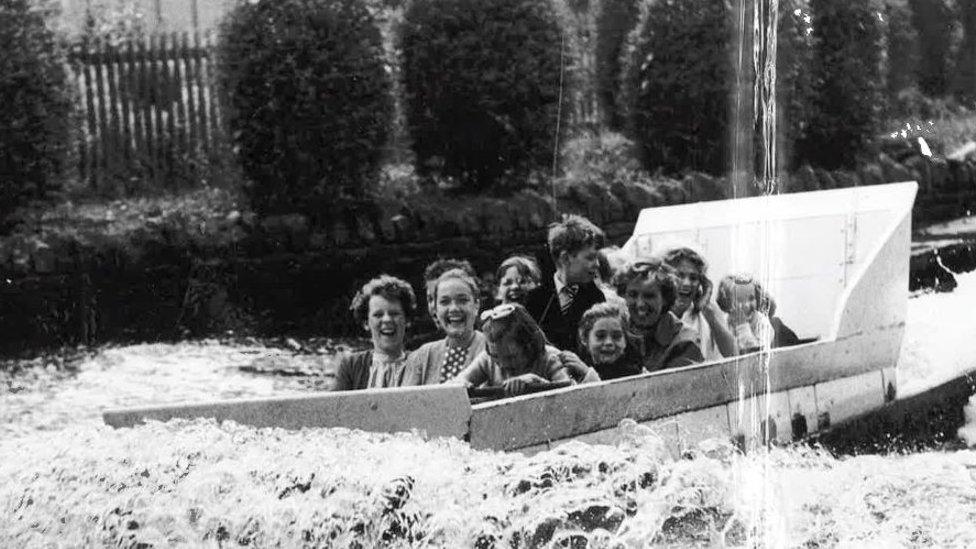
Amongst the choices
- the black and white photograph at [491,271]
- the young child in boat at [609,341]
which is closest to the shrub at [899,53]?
the black and white photograph at [491,271]

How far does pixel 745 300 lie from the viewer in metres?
2.74

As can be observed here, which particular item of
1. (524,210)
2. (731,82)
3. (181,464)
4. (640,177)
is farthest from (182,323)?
(731,82)

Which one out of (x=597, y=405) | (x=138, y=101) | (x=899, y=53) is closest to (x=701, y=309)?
(x=597, y=405)

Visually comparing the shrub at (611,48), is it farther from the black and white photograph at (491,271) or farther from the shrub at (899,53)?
the shrub at (899,53)

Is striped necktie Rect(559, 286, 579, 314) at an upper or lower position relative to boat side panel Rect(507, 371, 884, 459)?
upper

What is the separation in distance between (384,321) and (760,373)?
0.71 meters

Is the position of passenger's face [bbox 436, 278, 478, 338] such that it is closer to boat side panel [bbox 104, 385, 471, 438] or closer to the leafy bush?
boat side panel [bbox 104, 385, 471, 438]

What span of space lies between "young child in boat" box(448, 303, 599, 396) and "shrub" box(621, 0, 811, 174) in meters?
0.41

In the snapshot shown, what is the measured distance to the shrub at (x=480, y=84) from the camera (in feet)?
9.09

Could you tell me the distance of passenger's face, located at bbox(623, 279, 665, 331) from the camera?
2.73 m

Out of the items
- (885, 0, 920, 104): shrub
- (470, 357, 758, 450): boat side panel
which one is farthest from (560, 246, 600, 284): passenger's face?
(885, 0, 920, 104): shrub

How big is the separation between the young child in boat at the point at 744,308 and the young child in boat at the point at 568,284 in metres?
0.23

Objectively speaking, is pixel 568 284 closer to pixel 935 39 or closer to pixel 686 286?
pixel 686 286

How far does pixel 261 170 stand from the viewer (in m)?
2.85
